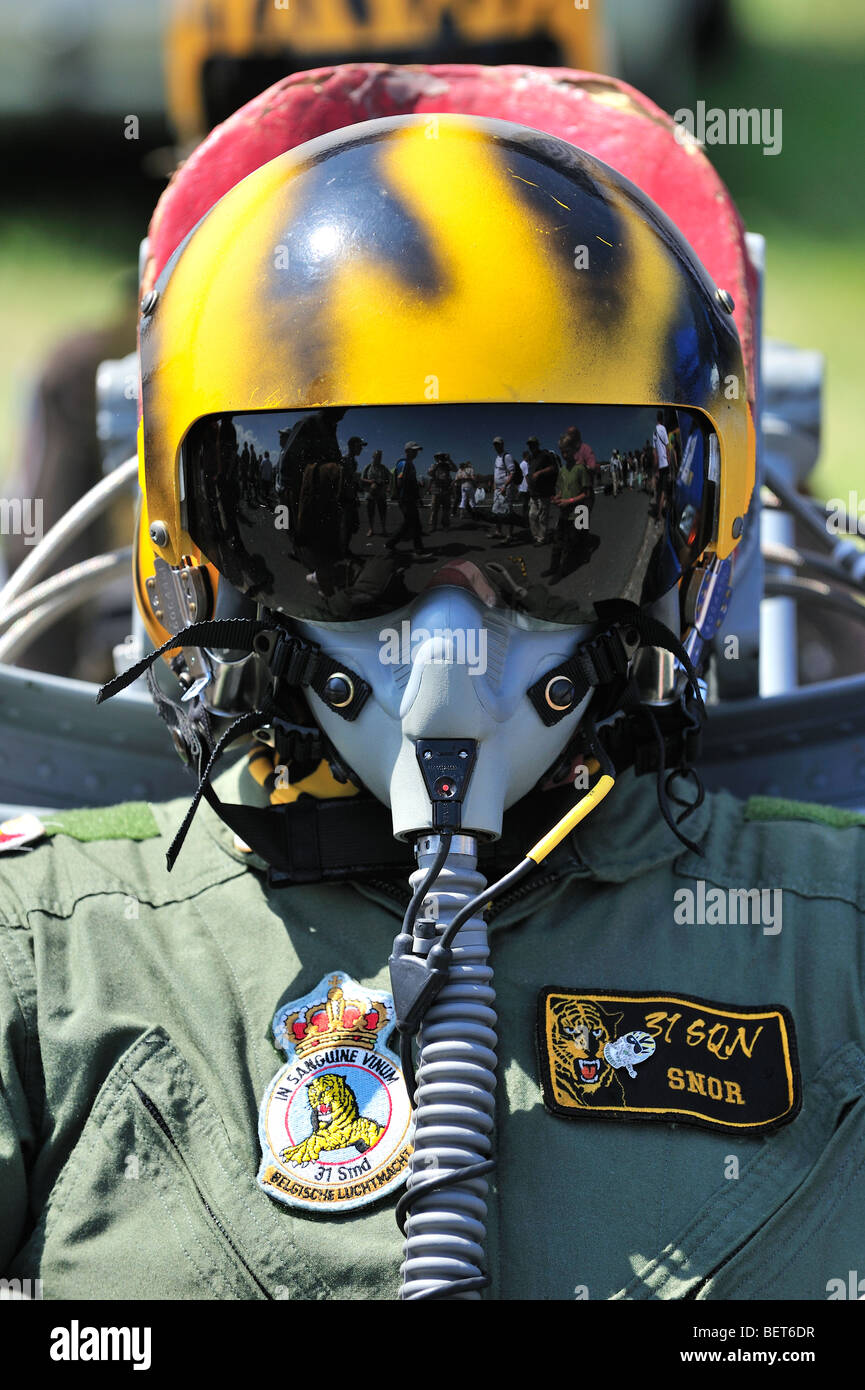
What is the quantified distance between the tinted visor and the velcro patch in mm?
411

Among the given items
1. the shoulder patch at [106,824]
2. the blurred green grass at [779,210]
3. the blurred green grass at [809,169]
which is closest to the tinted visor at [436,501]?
the shoulder patch at [106,824]

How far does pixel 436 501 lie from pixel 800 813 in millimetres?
672

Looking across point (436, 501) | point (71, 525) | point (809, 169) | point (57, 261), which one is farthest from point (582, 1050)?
point (809, 169)

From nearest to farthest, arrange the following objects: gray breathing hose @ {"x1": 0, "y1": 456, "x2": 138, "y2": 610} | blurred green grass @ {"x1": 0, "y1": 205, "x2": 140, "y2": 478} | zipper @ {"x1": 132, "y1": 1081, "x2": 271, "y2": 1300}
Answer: zipper @ {"x1": 132, "y1": 1081, "x2": 271, "y2": 1300}
gray breathing hose @ {"x1": 0, "y1": 456, "x2": 138, "y2": 610}
blurred green grass @ {"x1": 0, "y1": 205, "x2": 140, "y2": 478}

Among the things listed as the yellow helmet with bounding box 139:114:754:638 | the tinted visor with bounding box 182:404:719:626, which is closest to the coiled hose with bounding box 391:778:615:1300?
the tinted visor with bounding box 182:404:719:626

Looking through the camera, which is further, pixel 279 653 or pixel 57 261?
pixel 57 261

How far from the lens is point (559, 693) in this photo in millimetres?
1745

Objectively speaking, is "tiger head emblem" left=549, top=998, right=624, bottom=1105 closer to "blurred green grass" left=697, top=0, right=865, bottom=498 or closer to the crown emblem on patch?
the crown emblem on patch

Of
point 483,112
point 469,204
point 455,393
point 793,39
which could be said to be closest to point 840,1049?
point 455,393

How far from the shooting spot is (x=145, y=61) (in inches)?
390

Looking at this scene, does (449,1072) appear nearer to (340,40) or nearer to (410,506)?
(410,506)

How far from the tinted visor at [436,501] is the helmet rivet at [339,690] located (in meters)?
0.07

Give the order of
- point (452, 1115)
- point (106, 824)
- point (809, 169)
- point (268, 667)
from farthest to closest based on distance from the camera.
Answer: point (809, 169) < point (106, 824) < point (268, 667) < point (452, 1115)

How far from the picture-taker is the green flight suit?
1633 millimetres
